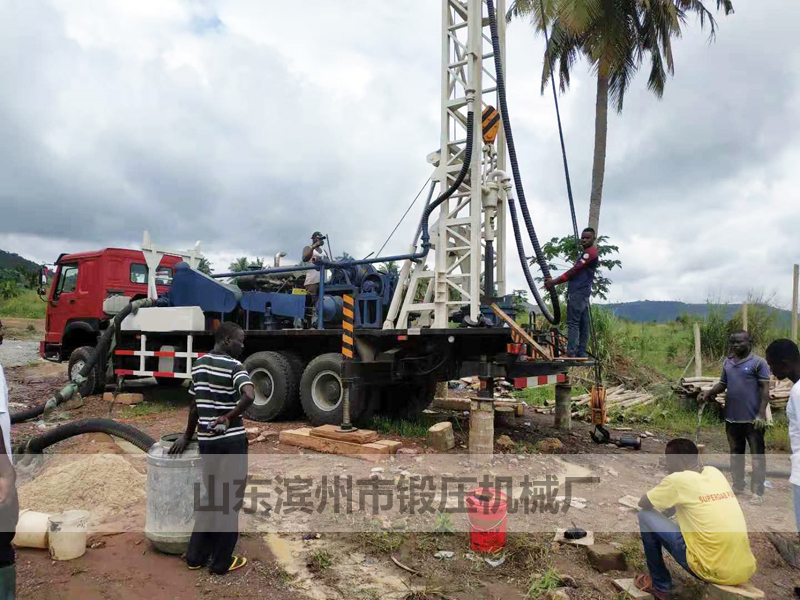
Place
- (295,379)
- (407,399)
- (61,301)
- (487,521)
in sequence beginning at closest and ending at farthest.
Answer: (487,521) < (295,379) < (407,399) < (61,301)

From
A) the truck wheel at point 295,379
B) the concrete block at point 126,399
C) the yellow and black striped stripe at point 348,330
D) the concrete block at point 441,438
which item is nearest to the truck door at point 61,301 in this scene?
Answer: the concrete block at point 126,399

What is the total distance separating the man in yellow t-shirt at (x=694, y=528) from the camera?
3.11 m

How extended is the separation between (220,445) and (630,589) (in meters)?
2.60

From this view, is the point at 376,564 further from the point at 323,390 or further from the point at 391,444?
the point at 323,390

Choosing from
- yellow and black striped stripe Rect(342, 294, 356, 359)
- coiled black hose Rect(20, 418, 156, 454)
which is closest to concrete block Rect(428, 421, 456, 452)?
yellow and black striped stripe Rect(342, 294, 356, 359)

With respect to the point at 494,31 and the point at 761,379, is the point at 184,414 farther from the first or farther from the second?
the point at 761,379

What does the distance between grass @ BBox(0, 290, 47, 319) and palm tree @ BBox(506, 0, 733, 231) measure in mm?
24357

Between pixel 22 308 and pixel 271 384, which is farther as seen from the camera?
pixel 22 308

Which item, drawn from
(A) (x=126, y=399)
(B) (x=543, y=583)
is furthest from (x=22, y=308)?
(B) (x=543, y=583)

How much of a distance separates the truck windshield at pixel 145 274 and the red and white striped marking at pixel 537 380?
7.10m

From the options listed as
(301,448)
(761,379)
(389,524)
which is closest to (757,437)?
(761,379)

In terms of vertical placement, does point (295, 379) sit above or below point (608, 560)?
above

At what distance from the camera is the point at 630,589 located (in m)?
3.37

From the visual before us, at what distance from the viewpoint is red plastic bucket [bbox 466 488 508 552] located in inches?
151
